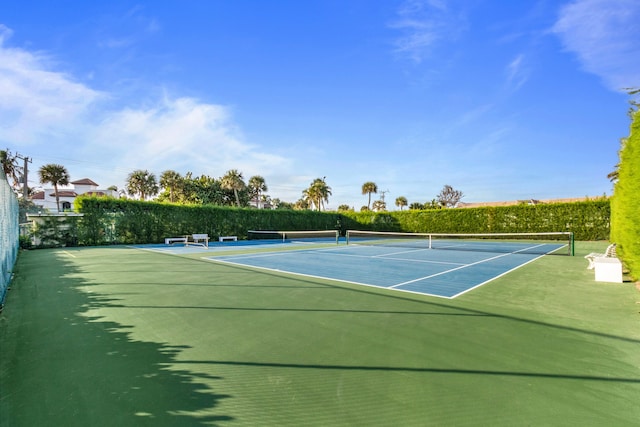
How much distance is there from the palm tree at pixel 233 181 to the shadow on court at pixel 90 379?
4882cm

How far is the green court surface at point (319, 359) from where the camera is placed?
2381 millimetres

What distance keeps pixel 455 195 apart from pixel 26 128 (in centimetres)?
7363

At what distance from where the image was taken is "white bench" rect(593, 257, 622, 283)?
7302 millimetres

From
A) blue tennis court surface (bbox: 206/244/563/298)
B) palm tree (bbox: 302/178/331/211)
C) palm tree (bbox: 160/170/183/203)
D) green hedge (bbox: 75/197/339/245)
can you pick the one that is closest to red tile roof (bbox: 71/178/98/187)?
palm tree (bbox: 160/170/183/203)

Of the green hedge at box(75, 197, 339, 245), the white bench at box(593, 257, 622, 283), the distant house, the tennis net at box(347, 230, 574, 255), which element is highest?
the distant house

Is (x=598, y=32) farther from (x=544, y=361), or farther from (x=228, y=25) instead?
(x=228, y=25)

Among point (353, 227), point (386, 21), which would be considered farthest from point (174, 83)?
point (353, 227)

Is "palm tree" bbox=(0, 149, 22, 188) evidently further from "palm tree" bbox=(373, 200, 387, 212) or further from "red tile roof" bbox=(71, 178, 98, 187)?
"palm tree" bbox=(373, 200, 387, 212)

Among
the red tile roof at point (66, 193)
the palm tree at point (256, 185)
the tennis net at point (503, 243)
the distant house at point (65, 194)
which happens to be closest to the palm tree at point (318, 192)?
the palm tree at point (256, 185)

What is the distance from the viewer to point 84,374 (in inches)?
117

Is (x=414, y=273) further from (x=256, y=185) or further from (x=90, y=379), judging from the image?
(x=256, y=185)

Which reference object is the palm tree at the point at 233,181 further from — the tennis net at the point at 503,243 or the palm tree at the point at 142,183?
the tennis net at the point at 503,243

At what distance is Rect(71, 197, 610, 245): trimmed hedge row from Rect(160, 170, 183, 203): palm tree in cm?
3034

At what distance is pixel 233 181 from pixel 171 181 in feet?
34.9
